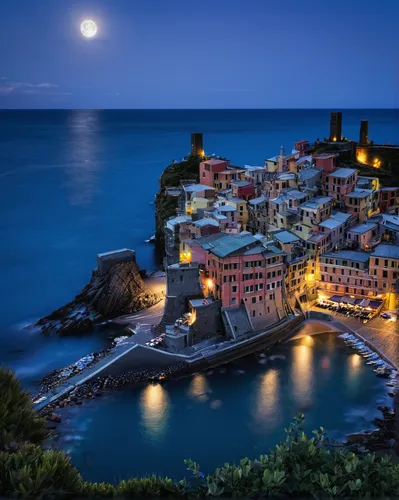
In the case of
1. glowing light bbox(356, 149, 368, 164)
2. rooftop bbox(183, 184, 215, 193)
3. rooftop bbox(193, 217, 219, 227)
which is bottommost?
rooftop bbox(193, 217, 219, 227)

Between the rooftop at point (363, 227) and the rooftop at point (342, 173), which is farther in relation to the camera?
the rooftop at point (342, 173)

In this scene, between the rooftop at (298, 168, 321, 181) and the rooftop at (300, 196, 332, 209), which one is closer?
the rooftop at (300, 196, 332, 209)

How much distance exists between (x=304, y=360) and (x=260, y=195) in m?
10.9

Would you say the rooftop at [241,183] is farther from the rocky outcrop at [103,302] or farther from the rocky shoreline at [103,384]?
the rocky shoreline at [103,384]

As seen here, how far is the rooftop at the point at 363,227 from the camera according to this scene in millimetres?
22391

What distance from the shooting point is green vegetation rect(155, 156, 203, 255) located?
1168 inches

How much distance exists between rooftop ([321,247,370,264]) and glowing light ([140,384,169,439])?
8.28m

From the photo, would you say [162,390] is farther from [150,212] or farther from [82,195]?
[82,195]

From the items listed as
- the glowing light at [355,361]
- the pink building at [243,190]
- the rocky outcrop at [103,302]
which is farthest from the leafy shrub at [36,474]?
Answer: the pink building at [243,190]

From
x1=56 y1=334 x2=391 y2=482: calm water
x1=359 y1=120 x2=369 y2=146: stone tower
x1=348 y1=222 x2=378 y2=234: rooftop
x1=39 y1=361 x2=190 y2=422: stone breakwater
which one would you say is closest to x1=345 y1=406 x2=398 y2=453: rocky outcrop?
x1=56 y1=334 x2=391 y2=482: calm water

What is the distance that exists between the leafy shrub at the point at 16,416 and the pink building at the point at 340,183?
17.7m

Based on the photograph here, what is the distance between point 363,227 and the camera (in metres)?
22.8

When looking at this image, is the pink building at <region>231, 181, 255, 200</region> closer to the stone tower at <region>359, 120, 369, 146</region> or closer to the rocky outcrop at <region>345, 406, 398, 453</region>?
the stone tower at <region>359, 120, 369, 146</region>

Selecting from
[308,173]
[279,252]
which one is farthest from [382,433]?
[308,173]
